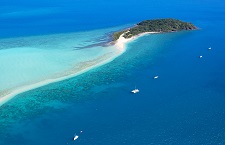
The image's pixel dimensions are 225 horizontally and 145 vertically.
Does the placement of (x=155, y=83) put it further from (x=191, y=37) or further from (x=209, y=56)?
(x=191, y=37)

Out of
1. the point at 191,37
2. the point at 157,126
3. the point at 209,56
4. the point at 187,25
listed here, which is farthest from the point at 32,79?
the point at 187,25

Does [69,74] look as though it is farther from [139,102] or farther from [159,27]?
[159,27]

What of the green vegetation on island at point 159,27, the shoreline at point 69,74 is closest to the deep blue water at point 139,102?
the shoreline at point 69,74

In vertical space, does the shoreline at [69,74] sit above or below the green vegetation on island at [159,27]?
below

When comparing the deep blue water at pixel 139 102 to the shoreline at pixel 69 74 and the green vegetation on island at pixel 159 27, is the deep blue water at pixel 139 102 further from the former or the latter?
the green vegetation on island at pixel 159 27

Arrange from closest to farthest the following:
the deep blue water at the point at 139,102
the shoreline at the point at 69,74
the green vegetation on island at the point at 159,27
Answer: the deep blue water at the point at 139,102, the shoreline at the point at 69,74, the green vegetation on island at the point at 159,27

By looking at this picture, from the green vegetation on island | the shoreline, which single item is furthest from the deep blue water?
the green vegetation on island

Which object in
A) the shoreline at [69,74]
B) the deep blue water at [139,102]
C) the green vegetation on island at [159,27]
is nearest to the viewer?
the deep blue water at [139,102]

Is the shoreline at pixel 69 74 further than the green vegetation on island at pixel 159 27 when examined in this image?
No
